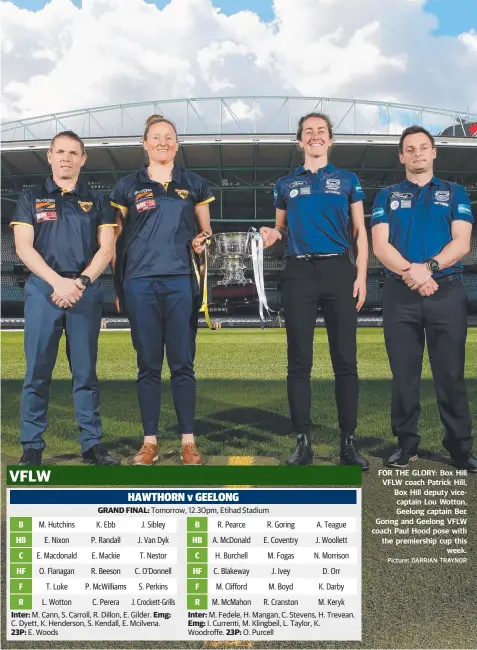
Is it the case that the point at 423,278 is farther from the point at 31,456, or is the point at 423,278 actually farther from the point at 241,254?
the point at 31,456

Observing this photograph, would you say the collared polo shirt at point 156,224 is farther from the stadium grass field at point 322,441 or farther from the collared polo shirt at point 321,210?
the stadium grass field at point 322,441

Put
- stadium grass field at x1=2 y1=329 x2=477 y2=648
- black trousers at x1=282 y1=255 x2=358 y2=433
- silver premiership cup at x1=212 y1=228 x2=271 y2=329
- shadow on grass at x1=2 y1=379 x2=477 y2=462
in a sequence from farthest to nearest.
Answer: shadow on grass at x1=2 y1=379 x2=477 y2=462
black trousers at x1=282 y1=255 x2=358 y2=433
silver premiership cup at x1=212 y1=228 x2=271 y2=329
stadium grass field at x1=2 y1=329 x2=477 y2=648

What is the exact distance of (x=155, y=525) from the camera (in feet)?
6.53

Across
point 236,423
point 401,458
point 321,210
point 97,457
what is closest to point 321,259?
point 321,210

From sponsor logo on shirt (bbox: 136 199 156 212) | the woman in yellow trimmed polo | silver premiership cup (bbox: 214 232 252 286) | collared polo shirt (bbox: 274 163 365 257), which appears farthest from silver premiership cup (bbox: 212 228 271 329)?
sponsor logo on shirt (bbox: 136 199 156 212)

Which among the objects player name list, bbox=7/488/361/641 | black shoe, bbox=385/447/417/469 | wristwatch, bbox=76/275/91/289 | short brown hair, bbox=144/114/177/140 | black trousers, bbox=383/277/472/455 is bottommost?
player name list, bbox=7/488/361/641

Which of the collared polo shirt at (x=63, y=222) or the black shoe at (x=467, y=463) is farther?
the black shoe at (x=467, y=463)

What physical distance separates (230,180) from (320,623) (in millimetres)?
33246

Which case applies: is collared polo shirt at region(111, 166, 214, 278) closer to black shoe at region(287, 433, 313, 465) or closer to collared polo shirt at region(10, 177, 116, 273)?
collared polo shirt at region(10, 177, 116, 273)

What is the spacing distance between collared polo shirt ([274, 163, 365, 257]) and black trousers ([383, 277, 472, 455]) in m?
0.42

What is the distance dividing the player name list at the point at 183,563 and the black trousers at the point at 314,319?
3.49ft

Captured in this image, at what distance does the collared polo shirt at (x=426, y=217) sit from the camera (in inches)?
119

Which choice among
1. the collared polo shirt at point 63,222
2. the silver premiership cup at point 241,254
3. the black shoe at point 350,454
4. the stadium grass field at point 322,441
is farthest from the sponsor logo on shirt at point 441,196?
the collared polo shirt at point 63,222

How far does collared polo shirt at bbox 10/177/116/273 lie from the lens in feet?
9.76
